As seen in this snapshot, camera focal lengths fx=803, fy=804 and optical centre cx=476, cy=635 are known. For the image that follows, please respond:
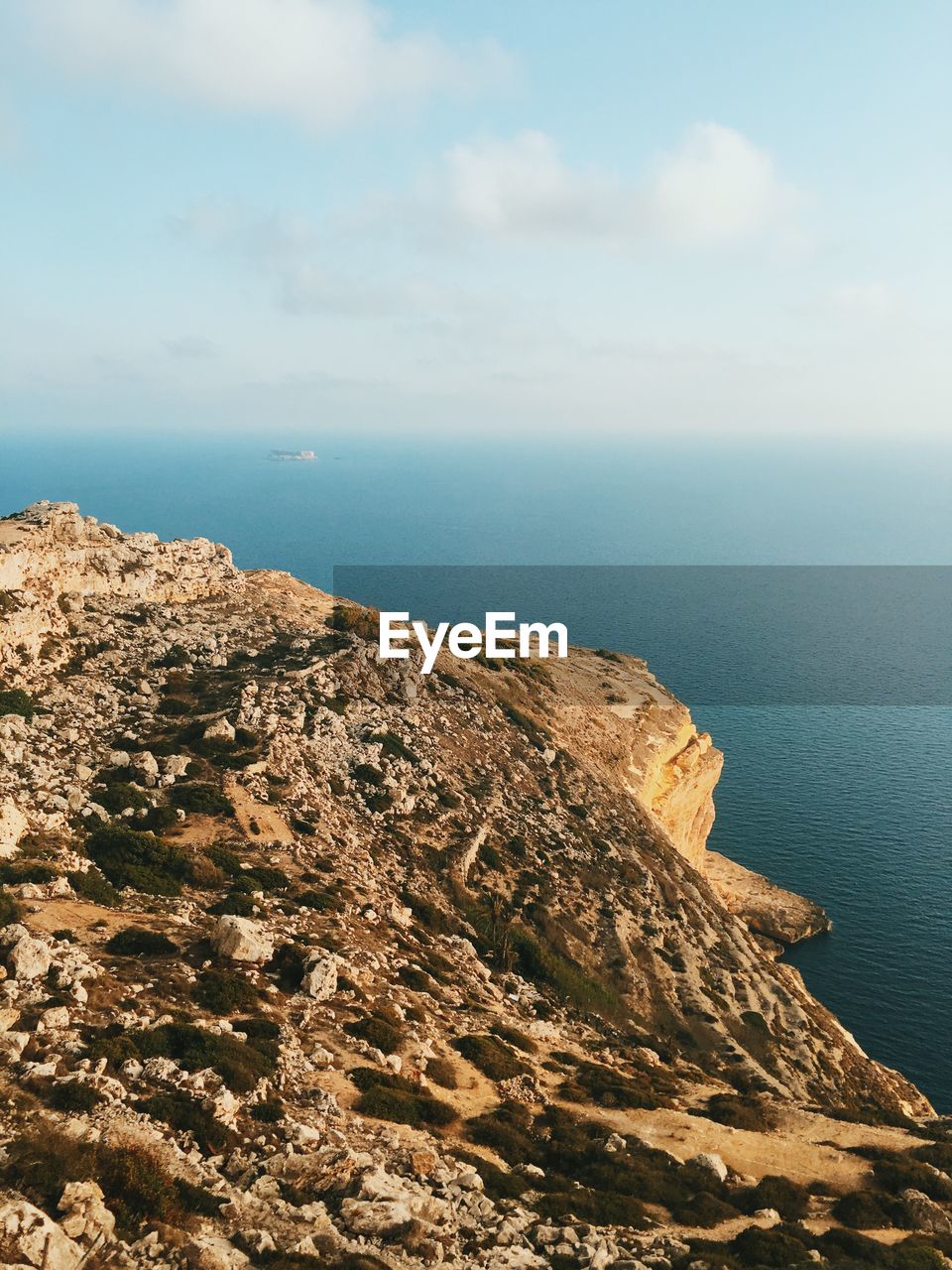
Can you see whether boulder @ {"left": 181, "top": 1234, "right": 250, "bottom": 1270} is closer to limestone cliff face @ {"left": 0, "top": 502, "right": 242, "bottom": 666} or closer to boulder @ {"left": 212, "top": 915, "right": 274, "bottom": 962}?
A: boulder @ {"left": 212, "top": 915, "right": 274, "bottom": 962}

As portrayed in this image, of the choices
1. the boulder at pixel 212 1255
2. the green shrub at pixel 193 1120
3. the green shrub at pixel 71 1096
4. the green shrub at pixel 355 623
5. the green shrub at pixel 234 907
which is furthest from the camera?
the green shrub at pixel 355 623

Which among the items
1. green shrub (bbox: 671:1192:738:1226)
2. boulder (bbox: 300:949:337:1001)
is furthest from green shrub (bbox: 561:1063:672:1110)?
boulder (bbox: 300:949:337:1001)

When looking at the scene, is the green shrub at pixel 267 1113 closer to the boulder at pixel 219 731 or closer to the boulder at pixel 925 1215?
the boulder at pixel 925 1215

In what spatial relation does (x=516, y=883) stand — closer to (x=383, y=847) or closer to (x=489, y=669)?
(x=383, y=847)

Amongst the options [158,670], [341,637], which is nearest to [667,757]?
[341,637]
